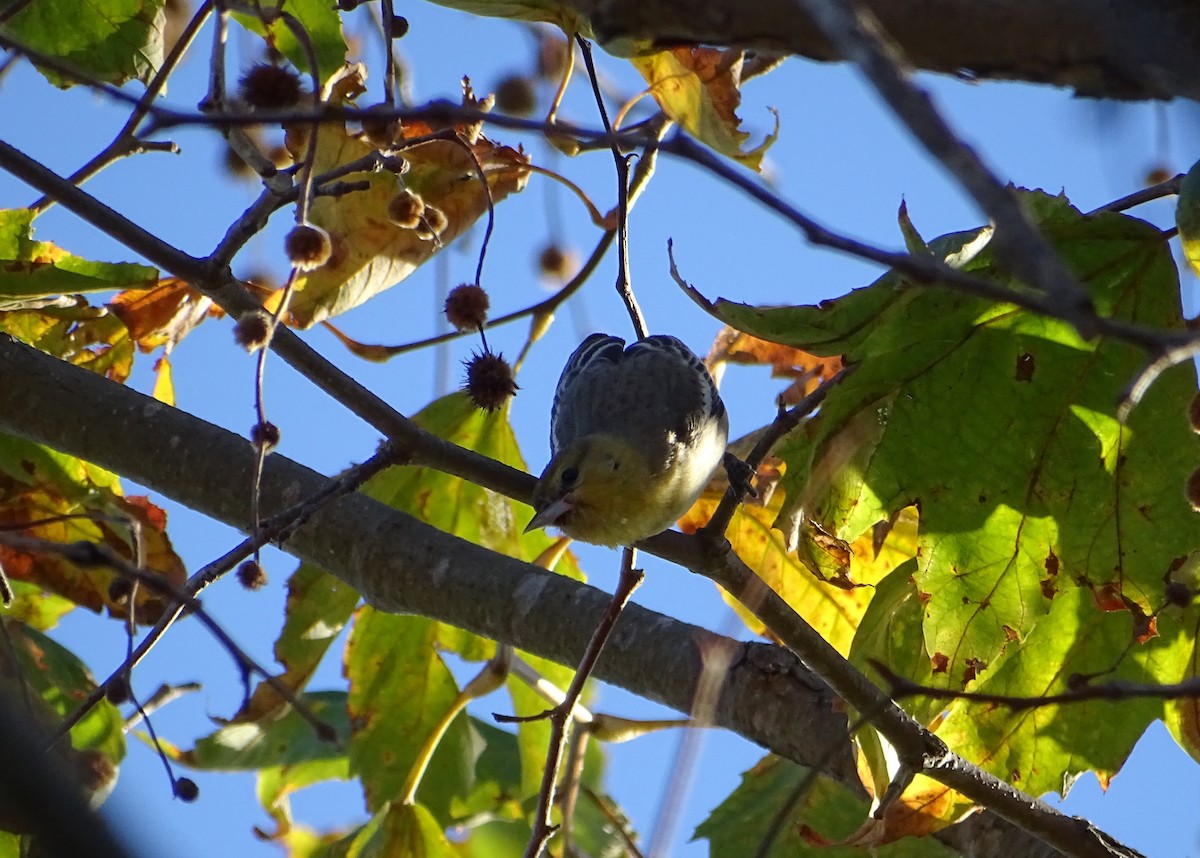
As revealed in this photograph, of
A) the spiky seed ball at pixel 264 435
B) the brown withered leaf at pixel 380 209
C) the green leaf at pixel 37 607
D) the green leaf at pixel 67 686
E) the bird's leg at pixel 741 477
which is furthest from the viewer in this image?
the green leaf at pixel 37 607

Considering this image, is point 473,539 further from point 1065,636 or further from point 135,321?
point 1065,636

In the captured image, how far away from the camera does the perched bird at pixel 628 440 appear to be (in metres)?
4.20

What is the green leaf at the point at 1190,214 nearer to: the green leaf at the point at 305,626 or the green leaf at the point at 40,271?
the green leaf at the point at 40,271

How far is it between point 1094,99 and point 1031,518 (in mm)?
1517

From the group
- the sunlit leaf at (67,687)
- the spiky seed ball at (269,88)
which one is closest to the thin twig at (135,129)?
the spiky seed ball at (269,88)

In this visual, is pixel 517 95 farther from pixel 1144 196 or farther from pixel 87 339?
pixel 1144 196

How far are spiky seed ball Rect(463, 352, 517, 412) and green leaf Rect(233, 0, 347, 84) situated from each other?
2.80 ft

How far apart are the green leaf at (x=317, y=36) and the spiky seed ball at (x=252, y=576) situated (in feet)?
4.32

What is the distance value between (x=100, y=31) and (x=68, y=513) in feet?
4.78

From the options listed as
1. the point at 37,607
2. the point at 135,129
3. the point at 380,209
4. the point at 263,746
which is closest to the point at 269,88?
the point at 135,129

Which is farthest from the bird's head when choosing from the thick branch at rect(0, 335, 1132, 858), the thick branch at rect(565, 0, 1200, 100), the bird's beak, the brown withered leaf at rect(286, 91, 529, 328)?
the thick branch at rect(565, 0, 1200, 100)

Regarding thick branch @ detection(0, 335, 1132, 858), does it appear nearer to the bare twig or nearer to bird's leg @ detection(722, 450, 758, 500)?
bird's leg @ detection(722, 450, 758, 500)

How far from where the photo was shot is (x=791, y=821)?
3830 millimetres

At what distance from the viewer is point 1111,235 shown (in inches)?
125
